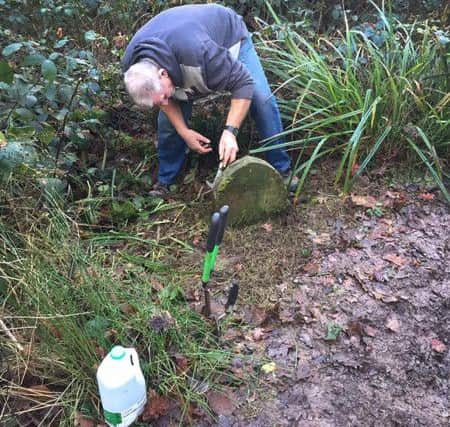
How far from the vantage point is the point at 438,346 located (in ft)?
7.80

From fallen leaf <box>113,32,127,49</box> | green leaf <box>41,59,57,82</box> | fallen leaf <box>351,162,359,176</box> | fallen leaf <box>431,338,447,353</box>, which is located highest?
green leaf <box>41,59,57,82</box>

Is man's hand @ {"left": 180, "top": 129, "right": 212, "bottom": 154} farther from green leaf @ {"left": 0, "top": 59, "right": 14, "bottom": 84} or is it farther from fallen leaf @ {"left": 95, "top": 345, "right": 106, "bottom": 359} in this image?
fallen leaf @ {"left": 95, "top": 345, "right": 106, "bottom": 359}

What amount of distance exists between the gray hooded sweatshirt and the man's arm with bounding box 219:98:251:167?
0.18 feet

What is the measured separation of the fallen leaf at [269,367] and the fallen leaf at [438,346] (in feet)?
2.61

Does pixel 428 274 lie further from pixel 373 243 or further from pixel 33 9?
pixel 33 9

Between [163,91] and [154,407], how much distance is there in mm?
1754

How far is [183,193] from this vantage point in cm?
356

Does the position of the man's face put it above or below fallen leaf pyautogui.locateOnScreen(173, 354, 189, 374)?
above

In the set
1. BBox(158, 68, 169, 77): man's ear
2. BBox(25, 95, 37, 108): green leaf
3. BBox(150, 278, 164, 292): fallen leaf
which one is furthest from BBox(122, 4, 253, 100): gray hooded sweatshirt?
BBox(150, 278, 164, 292): fallen leaf

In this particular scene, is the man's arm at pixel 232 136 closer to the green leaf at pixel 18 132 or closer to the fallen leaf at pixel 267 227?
the fallen leaf at pixel 267 227

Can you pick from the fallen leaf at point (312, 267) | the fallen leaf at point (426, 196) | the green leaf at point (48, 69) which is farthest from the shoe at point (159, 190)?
the fallen leaf at point (426, 196)

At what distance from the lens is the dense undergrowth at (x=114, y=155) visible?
207cm

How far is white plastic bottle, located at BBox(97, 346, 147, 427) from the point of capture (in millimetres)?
1818

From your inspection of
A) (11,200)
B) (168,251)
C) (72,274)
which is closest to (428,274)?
(168,251)
